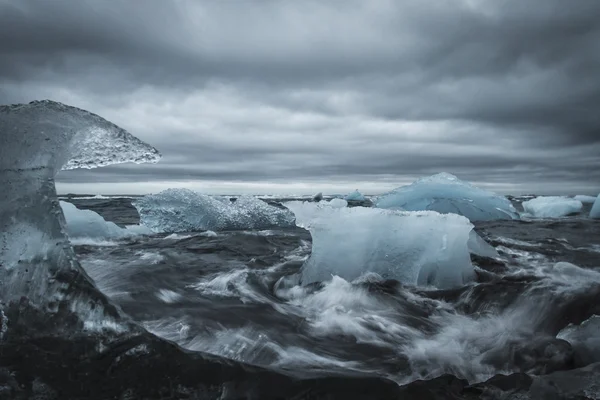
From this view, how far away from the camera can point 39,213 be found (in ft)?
9.50

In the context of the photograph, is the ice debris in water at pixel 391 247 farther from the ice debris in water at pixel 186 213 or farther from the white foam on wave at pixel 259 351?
the ice debris in water at pixel 186 213

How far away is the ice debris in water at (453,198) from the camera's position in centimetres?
1538

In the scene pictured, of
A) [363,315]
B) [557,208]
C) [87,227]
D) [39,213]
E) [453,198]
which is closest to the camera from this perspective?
[39,213]

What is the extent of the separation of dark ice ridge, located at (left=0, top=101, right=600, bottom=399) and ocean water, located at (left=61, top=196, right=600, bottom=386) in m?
0.20

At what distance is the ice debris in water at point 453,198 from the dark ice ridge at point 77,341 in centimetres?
1290

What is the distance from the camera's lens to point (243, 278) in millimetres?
5754

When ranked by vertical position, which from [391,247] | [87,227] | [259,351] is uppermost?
[391,247]

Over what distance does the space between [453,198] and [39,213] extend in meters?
15.0

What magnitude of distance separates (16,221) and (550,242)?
11177mm

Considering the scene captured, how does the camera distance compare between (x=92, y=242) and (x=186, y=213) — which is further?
(x=186, y=213)

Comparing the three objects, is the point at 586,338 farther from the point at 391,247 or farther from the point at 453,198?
the point at 453,198

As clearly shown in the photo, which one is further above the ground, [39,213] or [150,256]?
[39,213]

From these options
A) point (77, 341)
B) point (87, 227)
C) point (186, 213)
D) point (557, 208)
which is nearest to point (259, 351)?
point (77, 341)

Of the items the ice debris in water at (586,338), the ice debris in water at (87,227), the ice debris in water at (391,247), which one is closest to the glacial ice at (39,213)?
the ice debris in water at (391,247)
